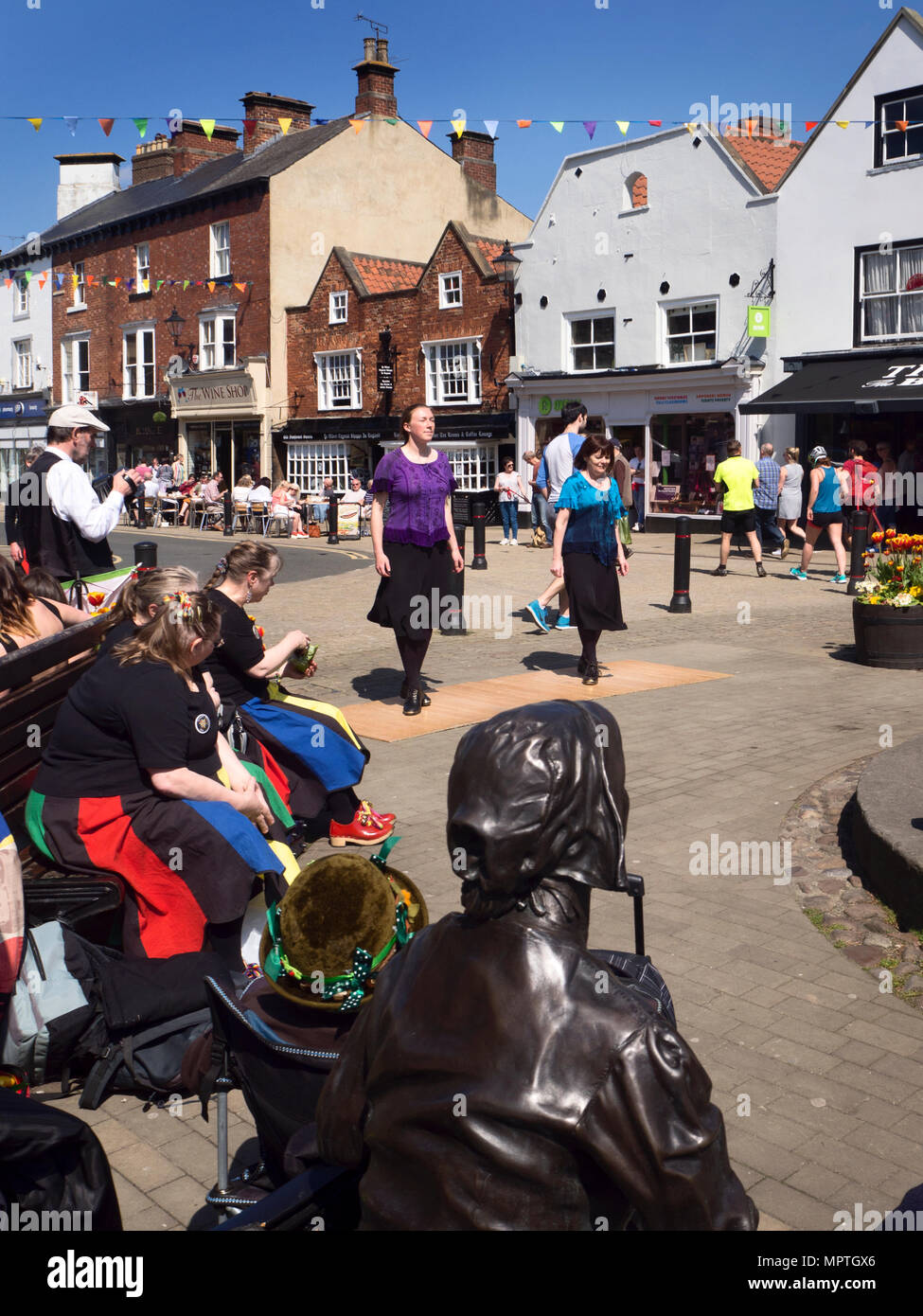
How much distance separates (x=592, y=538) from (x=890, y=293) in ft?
54.0

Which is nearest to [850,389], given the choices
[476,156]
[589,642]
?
[589,642]

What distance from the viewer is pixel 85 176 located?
5059cm

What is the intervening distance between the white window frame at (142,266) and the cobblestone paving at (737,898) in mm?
33133

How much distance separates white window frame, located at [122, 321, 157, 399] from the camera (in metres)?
42.6

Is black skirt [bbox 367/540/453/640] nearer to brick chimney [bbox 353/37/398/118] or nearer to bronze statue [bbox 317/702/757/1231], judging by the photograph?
bronze statue [bbox 317/702/757/1231]

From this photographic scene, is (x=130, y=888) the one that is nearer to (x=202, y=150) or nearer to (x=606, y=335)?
(x=606, y=335)

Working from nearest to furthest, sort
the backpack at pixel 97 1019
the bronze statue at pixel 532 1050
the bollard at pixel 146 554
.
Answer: the bronze statue at pixel 532 1050 < the backpack at pixel 97 1019 < the bollard at pixel 146 554

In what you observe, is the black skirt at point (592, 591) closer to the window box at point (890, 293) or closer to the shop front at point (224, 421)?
the window box at point (890, 293)

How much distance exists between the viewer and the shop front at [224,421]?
3716 centimetres

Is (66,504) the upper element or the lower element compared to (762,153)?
lower

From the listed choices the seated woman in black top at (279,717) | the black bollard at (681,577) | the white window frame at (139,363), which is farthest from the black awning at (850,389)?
the white window frame at (139,363)

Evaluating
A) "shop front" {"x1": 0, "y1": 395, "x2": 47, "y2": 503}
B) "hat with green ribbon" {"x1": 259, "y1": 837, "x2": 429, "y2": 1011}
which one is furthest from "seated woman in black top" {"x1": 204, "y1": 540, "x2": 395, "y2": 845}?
"shop front" {"x1": 0, "y1": 395, "x2": 47, "y2": 503}

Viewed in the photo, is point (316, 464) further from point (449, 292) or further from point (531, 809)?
point (531, 809)

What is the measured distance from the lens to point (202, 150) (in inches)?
1727
